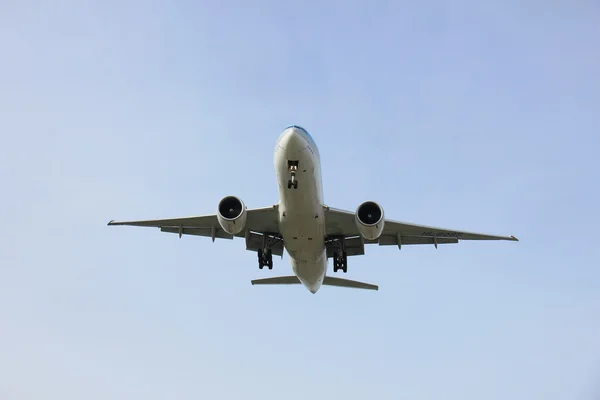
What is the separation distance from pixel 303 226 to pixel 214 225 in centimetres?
463

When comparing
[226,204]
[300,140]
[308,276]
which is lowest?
[308,276]

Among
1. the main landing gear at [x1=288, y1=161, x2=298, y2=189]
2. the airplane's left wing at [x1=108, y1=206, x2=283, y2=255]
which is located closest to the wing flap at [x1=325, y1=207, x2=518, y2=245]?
the airplane's left wing at [x1=108, y1=206, x2=283, y2=255]

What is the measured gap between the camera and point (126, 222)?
24516 mm

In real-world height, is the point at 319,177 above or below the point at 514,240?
above

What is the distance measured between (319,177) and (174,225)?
21.9ft

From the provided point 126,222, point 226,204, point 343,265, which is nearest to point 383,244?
point 343,265

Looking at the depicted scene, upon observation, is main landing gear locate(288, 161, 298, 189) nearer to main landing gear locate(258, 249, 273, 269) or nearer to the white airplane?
the white airplane

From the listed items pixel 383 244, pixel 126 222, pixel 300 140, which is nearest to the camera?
pixel 300 140

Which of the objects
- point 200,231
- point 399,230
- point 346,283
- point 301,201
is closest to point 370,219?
point 301,201

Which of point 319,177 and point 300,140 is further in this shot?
point 319,177

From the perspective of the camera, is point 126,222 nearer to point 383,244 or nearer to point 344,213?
point 344,213

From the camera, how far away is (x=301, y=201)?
20.9 metres

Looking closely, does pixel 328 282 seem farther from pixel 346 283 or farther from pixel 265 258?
pixel 265 258

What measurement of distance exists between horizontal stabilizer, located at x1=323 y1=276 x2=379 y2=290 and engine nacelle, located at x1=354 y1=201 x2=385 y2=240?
537 centimetres
